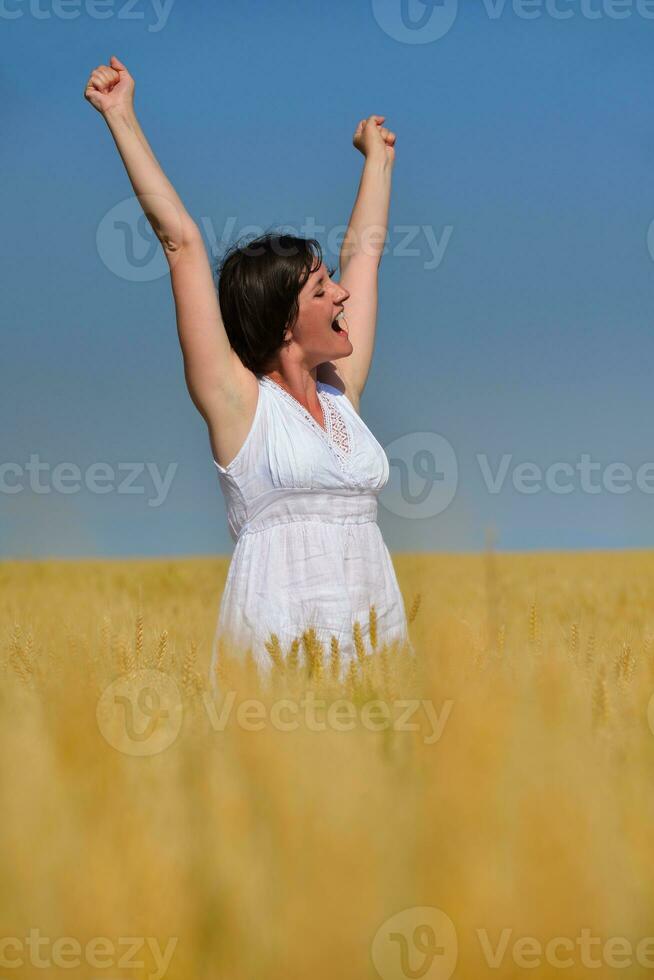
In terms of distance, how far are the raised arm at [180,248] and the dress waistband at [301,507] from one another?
10.3 inches

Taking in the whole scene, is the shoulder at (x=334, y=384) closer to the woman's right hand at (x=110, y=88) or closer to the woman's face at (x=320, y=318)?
the woman's face at (x=320, y=318)

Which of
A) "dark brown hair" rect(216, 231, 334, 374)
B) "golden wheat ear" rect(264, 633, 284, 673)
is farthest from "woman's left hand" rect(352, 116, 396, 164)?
"golden wheat ear" rect(264, 633, 284, 673)

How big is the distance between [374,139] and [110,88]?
1.15 meters

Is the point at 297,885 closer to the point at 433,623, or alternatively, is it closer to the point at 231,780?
the point at 231,780

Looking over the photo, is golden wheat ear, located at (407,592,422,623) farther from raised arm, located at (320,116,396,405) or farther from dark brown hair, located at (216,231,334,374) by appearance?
raised arm, located at (320,116,396,405)

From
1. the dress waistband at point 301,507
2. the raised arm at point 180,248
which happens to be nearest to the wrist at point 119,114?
the raised arm at point 180,248

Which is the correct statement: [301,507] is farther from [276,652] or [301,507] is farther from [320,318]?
[276,652]

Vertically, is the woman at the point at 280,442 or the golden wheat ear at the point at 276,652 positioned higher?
the woman at the point at 280,442

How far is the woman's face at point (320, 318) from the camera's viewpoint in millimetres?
2809

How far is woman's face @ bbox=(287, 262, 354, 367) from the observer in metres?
2.81

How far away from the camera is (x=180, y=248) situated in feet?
8.15

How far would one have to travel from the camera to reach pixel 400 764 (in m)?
0.80

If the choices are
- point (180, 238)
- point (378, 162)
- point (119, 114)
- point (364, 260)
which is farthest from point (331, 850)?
point (378, 162)

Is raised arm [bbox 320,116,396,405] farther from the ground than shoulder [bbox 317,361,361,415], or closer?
farther from the ground
